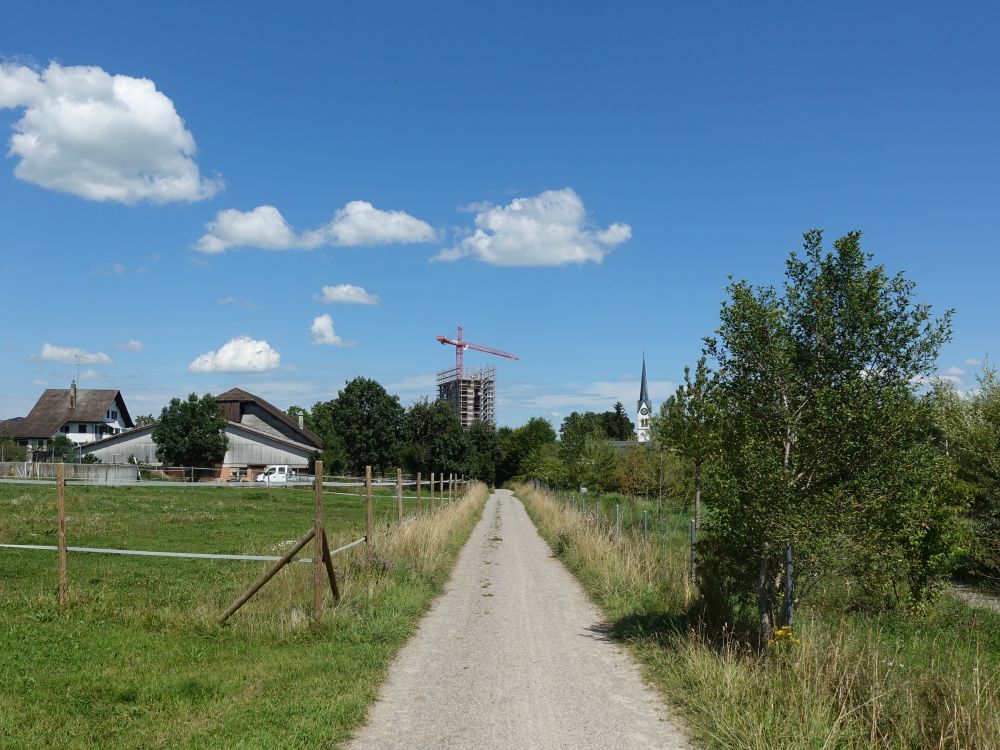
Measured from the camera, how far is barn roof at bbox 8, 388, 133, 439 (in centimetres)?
8775

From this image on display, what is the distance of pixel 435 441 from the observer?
7144cm

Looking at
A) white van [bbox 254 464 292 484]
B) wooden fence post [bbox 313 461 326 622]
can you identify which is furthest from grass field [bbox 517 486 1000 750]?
white van [bbox 254 464 292 484]

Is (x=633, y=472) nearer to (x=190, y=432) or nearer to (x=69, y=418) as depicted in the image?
(x=190, y=432)

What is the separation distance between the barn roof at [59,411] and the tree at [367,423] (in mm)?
33155

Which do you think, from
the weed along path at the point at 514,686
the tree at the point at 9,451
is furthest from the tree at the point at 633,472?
the tree at the point at 9,451

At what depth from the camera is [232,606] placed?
9.09 m

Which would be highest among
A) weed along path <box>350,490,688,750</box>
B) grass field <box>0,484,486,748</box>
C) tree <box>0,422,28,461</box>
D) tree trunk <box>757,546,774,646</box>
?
tree <box>0,422,28,461</box>

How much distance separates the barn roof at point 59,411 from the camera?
288 feet

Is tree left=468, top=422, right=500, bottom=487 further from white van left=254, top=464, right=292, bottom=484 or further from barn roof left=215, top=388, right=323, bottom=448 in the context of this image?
white van left=254, top=464, right=292, bottom=484

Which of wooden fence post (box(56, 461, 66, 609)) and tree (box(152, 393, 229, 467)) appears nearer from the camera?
wooden fence post (box(56, 461, 66, 609))

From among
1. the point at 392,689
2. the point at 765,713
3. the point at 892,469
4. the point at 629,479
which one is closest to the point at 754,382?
the point at 892,469

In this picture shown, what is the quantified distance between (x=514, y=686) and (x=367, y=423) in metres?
67.5

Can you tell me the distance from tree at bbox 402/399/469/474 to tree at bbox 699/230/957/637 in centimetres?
6332

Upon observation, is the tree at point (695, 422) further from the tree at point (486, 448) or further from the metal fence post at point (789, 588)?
the tree at point (486, 448)
